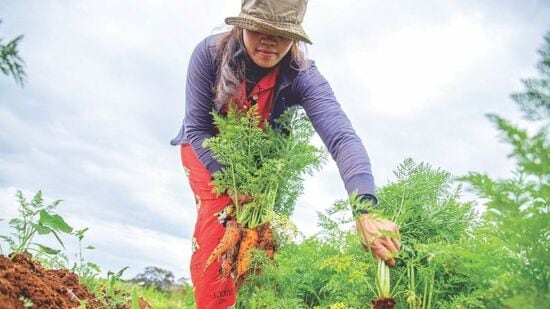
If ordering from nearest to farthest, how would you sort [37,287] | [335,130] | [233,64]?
[37,287]
[335,130]
[233,64]

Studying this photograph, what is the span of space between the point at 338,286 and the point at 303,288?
20.2 inches

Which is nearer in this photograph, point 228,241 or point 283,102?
point 228,241

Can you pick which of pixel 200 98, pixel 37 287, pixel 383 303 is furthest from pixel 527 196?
pixel 200 98

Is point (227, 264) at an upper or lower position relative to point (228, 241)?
lower

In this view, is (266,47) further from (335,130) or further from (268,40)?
(335,130)

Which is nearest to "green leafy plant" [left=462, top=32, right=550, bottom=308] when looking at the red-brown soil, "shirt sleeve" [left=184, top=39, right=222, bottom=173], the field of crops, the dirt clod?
the field of crops

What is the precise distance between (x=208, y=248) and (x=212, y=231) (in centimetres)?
10

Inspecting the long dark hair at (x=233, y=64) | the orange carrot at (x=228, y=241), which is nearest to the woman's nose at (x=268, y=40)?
the long dark hair at (x=233, y=64)

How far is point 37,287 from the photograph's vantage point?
2.56m

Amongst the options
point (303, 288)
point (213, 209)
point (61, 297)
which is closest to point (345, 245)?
point (303, 288)

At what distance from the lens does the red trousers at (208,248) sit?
385cm

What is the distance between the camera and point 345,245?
10.5 feet

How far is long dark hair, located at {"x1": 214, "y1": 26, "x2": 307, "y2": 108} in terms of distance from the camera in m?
3.84

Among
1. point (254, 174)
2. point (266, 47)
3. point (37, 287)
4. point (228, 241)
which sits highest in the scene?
point (266, 47)
